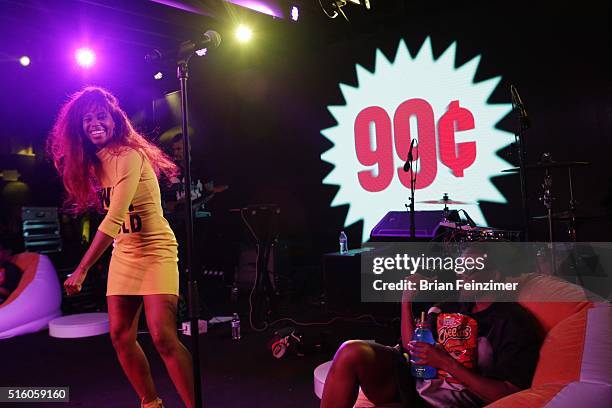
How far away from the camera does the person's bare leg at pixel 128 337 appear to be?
2.28 metres

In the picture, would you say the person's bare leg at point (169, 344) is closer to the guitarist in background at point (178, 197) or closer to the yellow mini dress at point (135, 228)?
the yellow mini dress at point (135, 228)

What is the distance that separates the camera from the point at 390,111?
6.21 metres

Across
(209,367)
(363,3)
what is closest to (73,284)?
(209,367)

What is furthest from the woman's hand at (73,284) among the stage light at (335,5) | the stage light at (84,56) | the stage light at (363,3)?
the stage light at (84,56)

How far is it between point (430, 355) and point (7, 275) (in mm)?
4528

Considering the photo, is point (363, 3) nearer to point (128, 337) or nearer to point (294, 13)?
point (294, 13)

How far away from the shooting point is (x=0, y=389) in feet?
11.2

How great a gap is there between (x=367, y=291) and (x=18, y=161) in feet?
19.0

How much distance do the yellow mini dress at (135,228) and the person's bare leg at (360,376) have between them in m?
0.87

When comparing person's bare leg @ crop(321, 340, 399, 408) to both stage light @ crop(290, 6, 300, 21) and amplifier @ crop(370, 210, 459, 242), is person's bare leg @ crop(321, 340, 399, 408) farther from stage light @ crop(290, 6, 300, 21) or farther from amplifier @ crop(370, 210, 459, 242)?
stage light @ crop(290, 6, 300, 21)

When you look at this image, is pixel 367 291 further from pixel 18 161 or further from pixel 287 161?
pixel 18 161

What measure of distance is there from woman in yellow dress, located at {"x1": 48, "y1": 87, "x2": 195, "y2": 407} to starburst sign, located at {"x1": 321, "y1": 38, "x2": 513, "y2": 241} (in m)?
3.52

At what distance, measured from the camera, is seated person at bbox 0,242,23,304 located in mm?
4855

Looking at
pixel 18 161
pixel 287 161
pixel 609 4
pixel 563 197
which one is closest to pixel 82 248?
pixel 18 161
